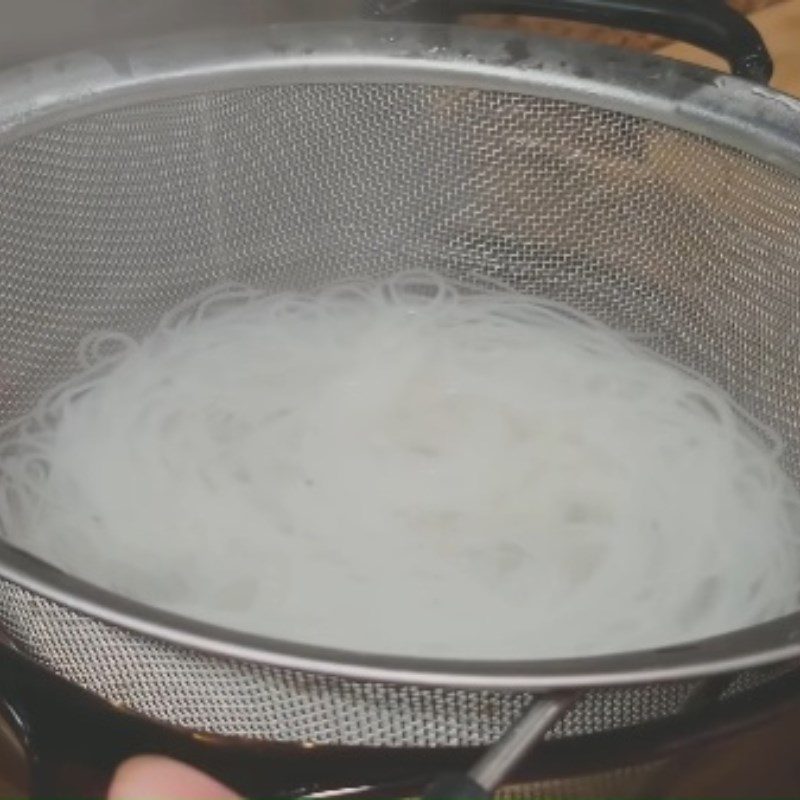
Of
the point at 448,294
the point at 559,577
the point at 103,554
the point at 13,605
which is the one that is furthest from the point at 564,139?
the point at 13,605

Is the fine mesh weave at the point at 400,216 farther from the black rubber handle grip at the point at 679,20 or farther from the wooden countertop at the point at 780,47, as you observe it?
the wooden countertop at the point at 780,47

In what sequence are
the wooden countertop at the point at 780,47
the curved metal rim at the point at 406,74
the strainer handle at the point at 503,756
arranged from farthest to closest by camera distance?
the wooden countertop at the point at 780,47
the curved metal rim at the point at 406,74
the strainer handle at the point at 503,756

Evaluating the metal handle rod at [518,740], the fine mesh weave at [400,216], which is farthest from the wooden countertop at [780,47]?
the metal handle rod at [518,740]

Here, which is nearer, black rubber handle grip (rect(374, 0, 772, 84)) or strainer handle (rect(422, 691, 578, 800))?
strainer handle (rect(422, 691, 578, 800))

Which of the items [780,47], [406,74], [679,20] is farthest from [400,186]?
[780,47]

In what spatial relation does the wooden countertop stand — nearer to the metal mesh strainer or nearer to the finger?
the metal mesh strainer

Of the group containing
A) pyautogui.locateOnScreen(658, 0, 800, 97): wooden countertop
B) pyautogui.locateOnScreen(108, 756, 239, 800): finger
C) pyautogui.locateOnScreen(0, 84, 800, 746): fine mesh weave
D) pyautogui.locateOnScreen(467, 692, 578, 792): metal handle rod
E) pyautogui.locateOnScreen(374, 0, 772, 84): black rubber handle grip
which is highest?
pyautogui.locateOnScreen(658, 0, 800, 97): wooden countertop

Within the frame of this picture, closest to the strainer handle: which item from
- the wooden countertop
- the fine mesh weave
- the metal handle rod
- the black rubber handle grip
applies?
the metal handle rod

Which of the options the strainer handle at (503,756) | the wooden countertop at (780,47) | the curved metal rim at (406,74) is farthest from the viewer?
the wooden countertop at (780,47)
